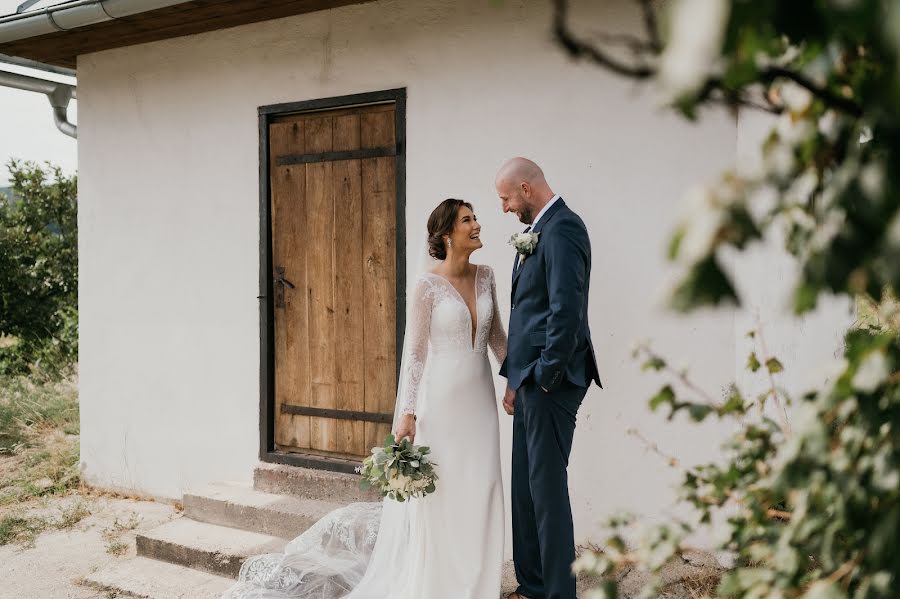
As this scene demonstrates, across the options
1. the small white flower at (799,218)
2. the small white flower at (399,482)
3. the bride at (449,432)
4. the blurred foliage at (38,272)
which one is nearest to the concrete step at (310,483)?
the bride at (449,432)

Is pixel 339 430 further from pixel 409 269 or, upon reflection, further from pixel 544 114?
pixel 544 114

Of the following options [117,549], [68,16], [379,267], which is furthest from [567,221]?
[68,16]

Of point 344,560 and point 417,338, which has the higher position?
point 417,338

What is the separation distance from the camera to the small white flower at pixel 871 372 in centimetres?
79

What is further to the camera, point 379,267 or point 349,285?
point 349,285

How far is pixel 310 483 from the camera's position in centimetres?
493

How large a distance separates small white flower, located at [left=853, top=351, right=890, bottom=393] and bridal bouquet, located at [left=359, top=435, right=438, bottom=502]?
276 cm

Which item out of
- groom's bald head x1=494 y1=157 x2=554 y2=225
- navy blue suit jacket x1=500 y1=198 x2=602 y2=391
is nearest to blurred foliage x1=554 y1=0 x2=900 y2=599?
navy blue suit jacket x1=500 y1=198 x2=602 y2=391

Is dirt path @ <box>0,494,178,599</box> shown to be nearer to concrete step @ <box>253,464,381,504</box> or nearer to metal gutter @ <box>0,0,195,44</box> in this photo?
concrete step @ <box>253,464,381,504</box>

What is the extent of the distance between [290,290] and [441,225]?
1839mm

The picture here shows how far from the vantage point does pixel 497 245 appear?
4402 millimetres

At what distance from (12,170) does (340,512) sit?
823cm

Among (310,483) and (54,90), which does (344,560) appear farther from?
(54,90)

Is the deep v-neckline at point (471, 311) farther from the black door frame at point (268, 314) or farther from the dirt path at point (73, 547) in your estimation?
the dirt path at point (73, 547)
